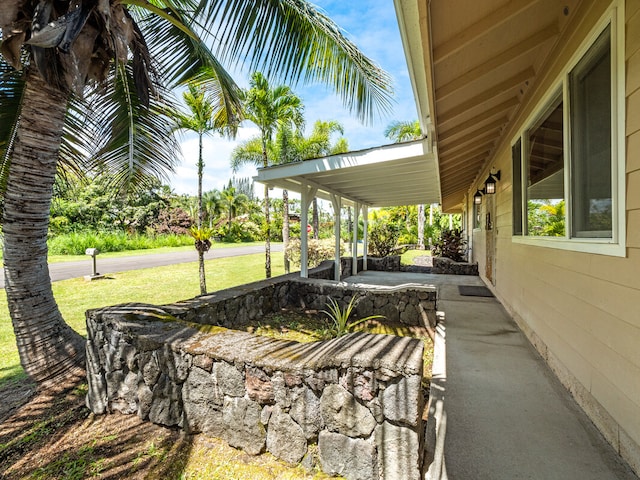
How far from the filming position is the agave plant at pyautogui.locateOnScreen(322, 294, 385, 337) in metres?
5.03

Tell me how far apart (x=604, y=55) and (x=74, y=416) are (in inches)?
214

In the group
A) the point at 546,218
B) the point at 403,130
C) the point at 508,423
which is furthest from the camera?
the point at 403,130

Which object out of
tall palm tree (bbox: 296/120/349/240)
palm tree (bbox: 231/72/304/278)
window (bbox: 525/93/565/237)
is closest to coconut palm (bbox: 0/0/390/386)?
window (bbox: 525/93/565/237)

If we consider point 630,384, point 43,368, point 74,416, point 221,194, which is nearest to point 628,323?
point 630,384

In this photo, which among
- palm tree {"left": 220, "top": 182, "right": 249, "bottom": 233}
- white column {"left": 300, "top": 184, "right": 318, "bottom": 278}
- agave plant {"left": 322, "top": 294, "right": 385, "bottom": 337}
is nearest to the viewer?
agave plant {"left": 322, "top": 294, "right": 385, "bottom": 337}

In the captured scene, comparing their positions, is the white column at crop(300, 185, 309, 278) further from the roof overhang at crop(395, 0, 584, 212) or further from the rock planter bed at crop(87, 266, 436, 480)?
the rock planter bed at crop(87, 266, 436, 480)

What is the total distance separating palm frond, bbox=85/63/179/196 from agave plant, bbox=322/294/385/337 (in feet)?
13.0

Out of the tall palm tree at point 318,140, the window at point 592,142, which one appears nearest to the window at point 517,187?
the window at point 592,142

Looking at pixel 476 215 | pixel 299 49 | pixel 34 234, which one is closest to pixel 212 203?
pixel 476 215

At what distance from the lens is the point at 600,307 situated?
6.81 ft

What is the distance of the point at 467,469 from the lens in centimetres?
187

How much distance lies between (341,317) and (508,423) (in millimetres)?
3409

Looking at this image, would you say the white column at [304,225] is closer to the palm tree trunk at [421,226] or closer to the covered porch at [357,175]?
the covered porch at [357,175]

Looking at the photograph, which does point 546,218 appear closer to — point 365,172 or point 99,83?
point 365,172
